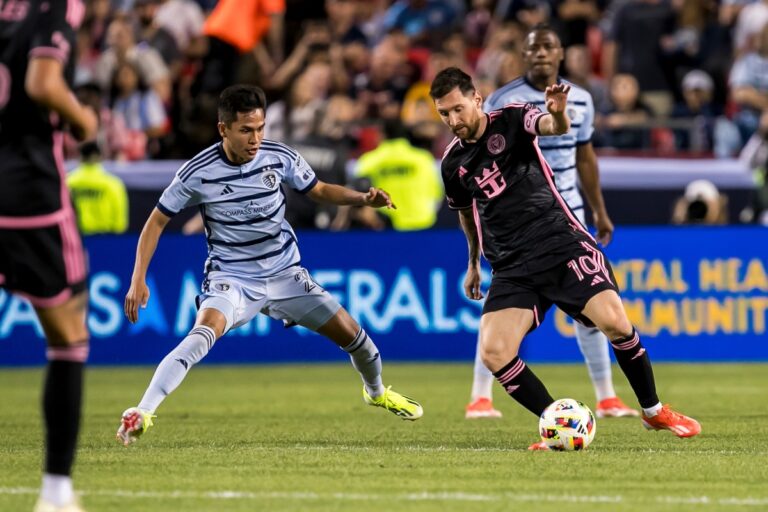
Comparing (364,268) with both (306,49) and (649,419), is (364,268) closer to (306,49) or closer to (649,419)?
(306,49)

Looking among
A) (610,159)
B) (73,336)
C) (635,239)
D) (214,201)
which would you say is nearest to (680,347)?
(635,239)

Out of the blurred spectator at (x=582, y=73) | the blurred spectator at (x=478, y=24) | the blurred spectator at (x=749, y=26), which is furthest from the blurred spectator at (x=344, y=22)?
the blurred spectator at (x=749, y=26)

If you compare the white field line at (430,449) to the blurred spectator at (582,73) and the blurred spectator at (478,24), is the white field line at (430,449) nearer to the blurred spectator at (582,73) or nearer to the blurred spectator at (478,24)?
the blurred spectator at (582,73)

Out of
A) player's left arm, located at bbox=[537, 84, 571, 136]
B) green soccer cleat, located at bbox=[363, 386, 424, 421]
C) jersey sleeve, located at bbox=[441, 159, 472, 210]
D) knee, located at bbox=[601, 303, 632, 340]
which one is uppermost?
player's left arm, located at bbox=[537, 84, 571, 136]

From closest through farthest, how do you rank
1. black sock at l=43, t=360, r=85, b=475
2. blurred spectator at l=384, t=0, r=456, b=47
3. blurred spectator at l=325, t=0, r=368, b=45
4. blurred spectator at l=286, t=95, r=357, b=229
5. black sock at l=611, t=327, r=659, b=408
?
1. black sock at l=43, t=360, r=85, b=475
2. black sock at l=611, t=327, r=659, b=408
3. blurred spectator at l=286, t=95, r=357, b=229
4. blurred spectator at l=384, t=0, r=456, b=47
5. blurred spectator at l=325, t=0, r=368, b=45

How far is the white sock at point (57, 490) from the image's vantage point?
5996 millimetres

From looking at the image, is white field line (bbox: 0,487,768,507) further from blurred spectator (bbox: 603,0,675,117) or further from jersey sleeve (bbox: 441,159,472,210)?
blurred spectator (bbox: 603,0,675,117)

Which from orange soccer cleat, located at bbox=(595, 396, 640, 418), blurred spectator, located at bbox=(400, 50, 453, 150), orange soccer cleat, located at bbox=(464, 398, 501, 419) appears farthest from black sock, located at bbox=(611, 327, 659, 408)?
blurred spectator, located at bbox=(400, 50, 453, 150)

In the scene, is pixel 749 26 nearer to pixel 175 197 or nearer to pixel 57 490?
pixel 175 197

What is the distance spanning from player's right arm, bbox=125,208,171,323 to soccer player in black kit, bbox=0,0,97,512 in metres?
2.33

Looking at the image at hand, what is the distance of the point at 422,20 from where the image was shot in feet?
68.3

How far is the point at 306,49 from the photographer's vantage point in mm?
19859

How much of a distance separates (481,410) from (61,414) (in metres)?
5.01

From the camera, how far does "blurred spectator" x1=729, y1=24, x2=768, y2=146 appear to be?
61.1 ft
